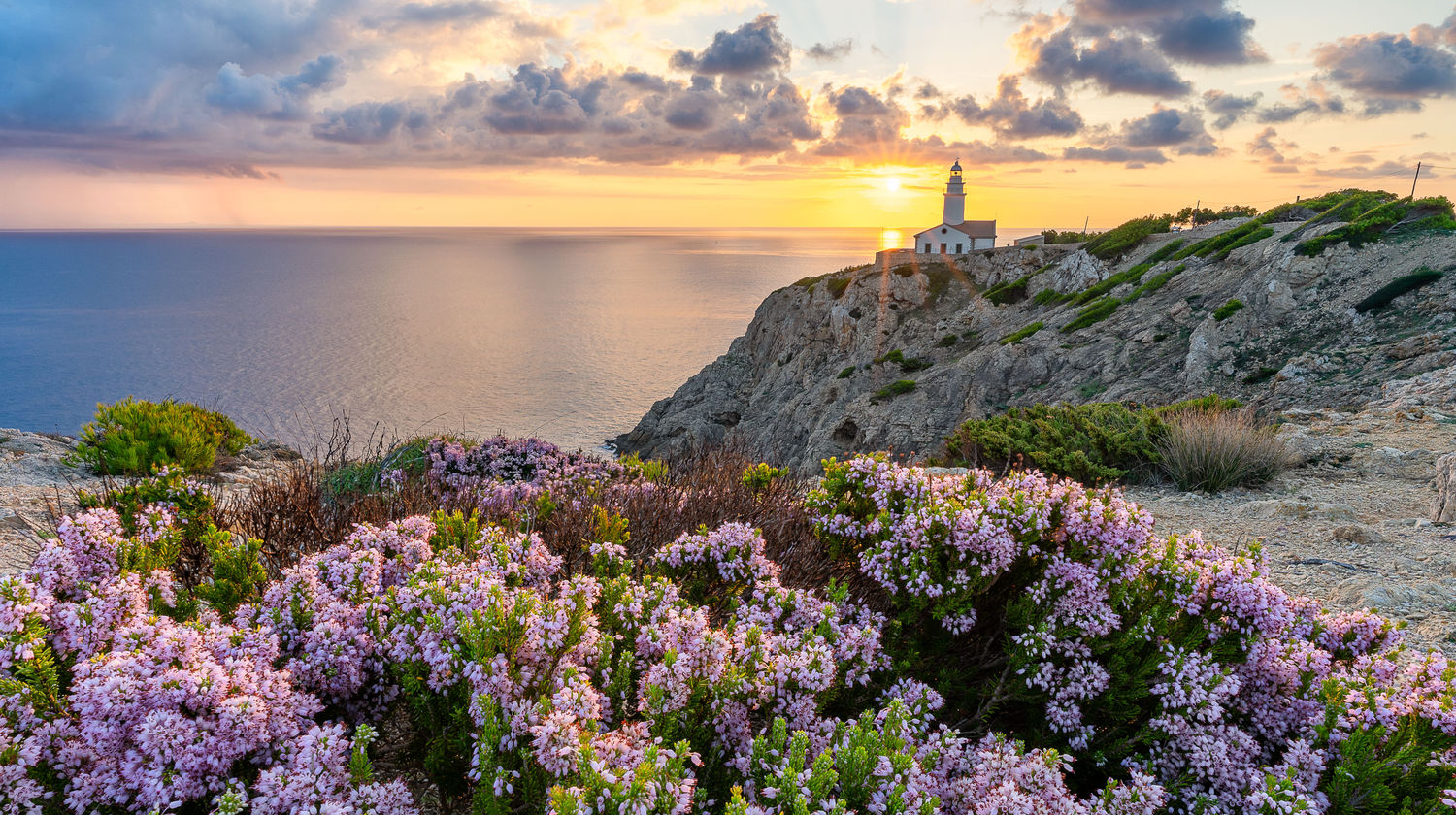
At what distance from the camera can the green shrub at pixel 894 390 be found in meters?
35.4

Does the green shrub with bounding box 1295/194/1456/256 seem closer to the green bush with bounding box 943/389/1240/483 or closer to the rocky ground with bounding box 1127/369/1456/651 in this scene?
the rocky ground with bounding box 1127/369/1456/651

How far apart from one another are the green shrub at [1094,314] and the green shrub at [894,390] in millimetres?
7502

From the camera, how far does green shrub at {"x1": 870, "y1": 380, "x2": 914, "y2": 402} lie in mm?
35441

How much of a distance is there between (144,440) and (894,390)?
30.4 metres

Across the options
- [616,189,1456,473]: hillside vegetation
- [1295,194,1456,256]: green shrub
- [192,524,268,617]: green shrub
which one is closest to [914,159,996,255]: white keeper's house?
[616,189,1456,473]: hillside vegetation

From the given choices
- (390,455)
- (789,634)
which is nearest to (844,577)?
(789,634)

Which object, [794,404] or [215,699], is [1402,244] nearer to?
[794,404]

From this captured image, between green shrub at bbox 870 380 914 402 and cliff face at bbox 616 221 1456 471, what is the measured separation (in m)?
0.11

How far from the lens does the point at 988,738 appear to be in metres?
3.50

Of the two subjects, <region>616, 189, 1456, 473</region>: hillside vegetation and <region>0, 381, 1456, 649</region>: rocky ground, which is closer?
<region>0, 381, 1456, 649</region>: rocky ground

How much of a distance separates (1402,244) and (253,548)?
32.7 meters

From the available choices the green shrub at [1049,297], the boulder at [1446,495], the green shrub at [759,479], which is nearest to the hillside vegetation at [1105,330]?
the green shrub at [1049,297]

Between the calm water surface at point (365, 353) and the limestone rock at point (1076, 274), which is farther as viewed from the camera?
the calm water surface at point (365, 353)

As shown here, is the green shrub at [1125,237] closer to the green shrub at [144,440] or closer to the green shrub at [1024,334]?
the green shrub at [1024,334]
